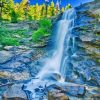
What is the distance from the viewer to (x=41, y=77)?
765 inches

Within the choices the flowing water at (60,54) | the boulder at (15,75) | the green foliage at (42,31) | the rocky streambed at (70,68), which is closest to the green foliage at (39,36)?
Answer: the green foliage at (42,31)

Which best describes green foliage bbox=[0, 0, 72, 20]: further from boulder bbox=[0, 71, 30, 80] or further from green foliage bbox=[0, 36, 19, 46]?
boulder bbox=[0, 71, 30, 80]

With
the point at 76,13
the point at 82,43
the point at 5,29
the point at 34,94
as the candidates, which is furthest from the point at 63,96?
the point at 5,29

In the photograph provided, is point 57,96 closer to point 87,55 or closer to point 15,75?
point 87,55

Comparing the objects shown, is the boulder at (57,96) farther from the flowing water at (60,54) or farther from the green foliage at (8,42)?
the green foliage at (8,42)

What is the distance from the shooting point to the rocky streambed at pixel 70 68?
1568 cm

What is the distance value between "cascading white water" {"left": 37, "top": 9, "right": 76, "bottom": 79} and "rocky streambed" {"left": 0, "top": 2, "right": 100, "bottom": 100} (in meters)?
0.55

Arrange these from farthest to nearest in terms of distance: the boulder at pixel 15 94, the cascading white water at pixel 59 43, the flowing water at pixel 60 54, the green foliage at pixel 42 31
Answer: the green foliage at pixel 42 31 < the cascading white water at pixel 59 43 < the flowing water at pixel 60 54 < the boulder at pixel 15 94

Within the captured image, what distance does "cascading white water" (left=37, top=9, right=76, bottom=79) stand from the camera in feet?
67.4

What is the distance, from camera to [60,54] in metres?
21.7

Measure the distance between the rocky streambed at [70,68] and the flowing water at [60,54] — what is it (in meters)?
0.43

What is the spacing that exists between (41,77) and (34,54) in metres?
2.83

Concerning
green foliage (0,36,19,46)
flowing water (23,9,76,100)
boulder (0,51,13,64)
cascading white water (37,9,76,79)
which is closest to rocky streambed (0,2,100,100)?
boulder (0,51,13,64)

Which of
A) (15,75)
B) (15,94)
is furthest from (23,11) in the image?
(15,94)
